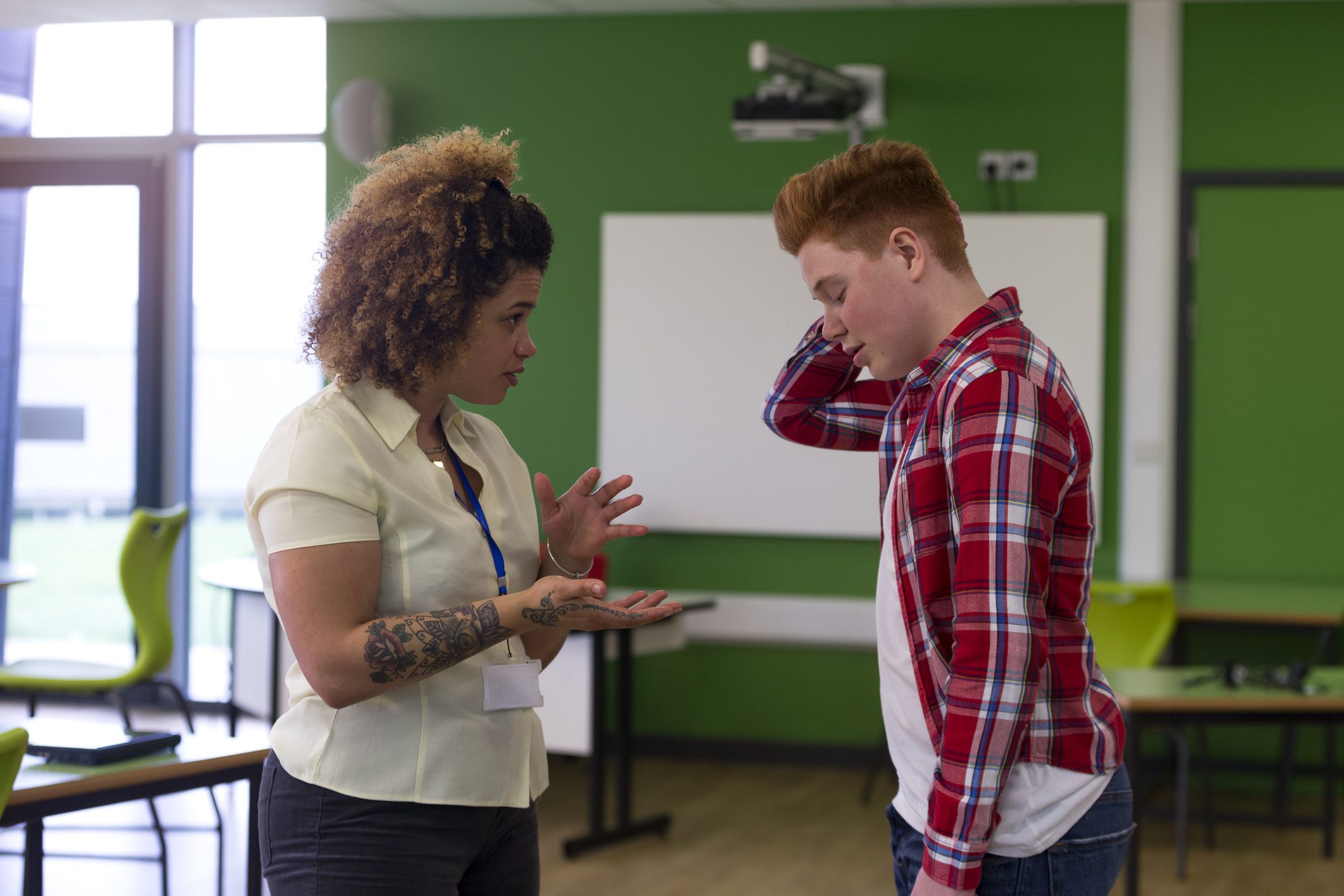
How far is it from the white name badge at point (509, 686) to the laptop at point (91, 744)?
38.5 inches

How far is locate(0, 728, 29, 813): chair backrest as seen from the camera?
1.62m

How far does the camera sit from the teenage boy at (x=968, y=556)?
1.08m

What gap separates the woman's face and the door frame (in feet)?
13.2

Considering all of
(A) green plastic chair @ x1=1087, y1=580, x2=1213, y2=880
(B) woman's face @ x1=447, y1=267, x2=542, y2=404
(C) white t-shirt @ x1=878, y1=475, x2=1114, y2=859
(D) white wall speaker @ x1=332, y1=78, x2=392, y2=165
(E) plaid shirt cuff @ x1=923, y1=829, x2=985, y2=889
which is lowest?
(A) green plastic chair @ x1=1087, y1=580, x2=1213, y2=880

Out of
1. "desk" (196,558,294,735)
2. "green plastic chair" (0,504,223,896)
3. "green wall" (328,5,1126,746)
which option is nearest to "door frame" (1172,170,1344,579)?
"green wall" (328,5,1126,746)

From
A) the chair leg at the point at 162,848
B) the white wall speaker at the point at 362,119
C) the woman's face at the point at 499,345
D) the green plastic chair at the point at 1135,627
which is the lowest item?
the chair leg at the point at 162,848

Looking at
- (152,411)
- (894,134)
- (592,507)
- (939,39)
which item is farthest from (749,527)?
(592,507)

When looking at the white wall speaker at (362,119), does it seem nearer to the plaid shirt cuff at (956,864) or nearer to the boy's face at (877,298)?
the boy's face at (877,298)

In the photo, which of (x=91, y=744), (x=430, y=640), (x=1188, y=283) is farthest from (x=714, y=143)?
(x=430, y=640)

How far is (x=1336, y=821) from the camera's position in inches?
178

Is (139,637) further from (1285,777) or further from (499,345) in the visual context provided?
(1285,777)

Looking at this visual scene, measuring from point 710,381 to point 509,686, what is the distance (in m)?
3.75

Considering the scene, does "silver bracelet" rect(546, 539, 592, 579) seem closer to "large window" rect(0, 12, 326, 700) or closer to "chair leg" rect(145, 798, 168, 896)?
"chair leg" rect(145, 798, 168, 896)

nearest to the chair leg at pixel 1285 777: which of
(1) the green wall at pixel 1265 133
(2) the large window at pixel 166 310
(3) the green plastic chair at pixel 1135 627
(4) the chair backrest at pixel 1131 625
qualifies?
(1) the green wall at pixel 1265 133
